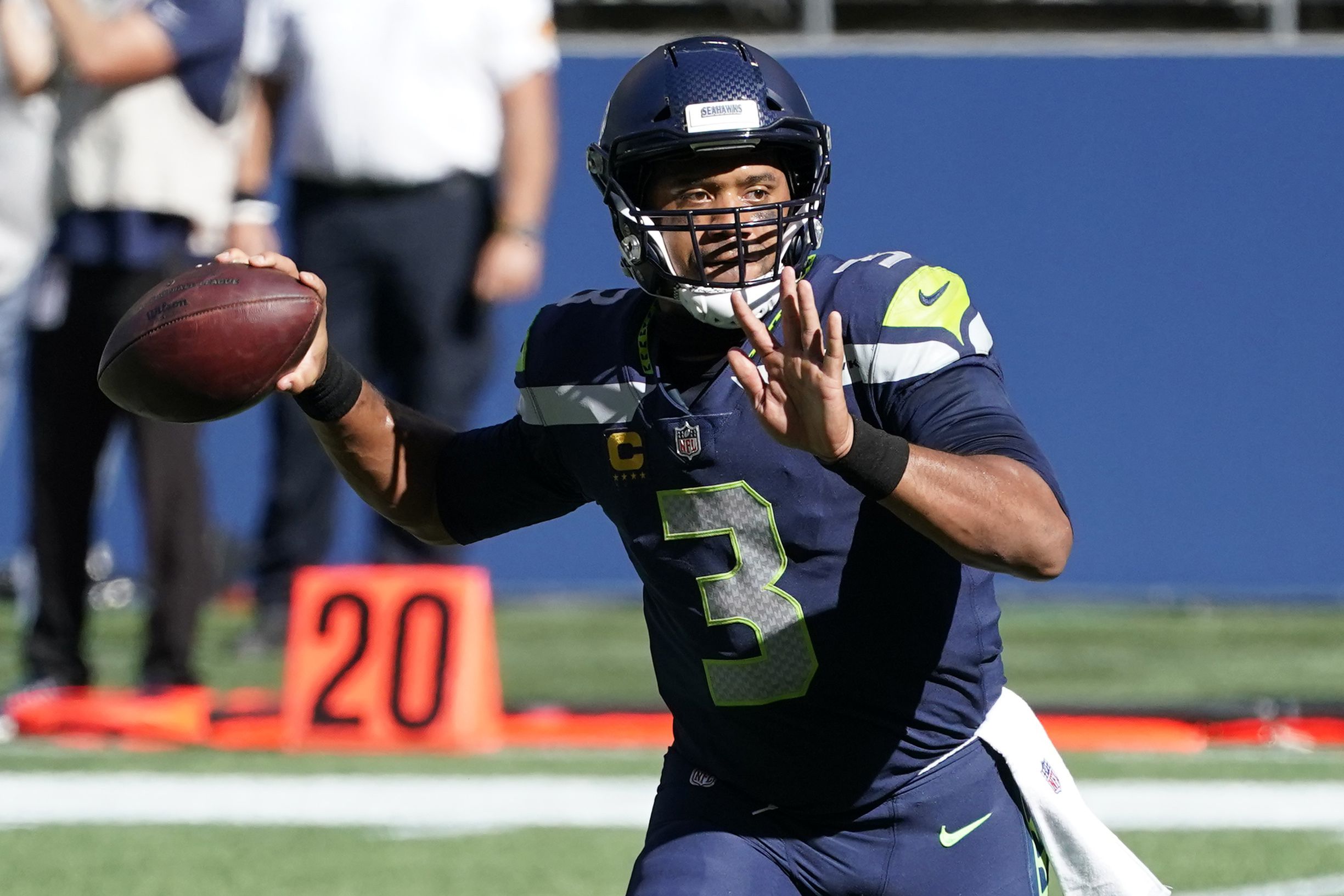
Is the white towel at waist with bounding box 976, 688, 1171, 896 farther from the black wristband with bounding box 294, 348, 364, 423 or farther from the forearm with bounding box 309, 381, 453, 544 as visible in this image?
the black wristband with bounding box 294, 348, 364, 423

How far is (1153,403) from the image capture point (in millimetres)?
7867

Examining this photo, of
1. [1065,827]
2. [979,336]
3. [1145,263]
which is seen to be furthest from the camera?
[1145,263]

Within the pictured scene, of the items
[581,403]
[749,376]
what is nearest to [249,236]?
[581,403]

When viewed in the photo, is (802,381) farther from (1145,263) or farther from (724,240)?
(1145,263)

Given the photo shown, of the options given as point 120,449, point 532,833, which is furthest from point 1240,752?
point 120,449

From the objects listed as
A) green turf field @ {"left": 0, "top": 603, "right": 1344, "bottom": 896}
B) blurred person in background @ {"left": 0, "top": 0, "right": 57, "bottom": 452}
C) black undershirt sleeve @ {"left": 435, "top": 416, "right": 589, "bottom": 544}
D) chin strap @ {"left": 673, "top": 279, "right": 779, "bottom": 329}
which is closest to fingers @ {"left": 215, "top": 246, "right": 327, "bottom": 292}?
black undershirt sleeve @ {"left": 435, "top": 416, "right": 589, "bottom": 544}

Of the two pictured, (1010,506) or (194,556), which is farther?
(194,556)

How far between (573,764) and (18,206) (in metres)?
2.70

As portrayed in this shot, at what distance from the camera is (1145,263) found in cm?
785

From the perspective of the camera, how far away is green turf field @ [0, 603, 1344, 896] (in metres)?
3.91

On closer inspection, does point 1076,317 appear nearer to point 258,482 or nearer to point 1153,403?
point 1153,403

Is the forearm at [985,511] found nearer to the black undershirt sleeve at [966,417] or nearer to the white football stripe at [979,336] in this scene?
the black undershirt sleeve at [966,417]

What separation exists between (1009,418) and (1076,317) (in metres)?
5.54

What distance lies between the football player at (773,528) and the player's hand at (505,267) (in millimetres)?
3197
